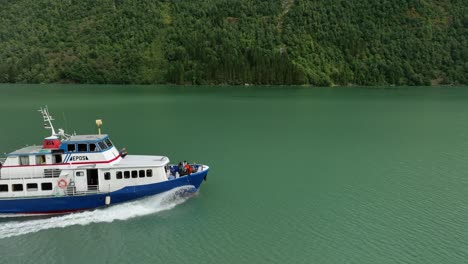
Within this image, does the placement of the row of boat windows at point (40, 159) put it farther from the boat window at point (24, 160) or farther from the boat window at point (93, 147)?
the boat window at point (93, 147)

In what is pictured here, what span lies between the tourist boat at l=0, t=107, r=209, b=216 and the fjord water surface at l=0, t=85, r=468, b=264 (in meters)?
0.77

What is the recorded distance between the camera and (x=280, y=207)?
2573 centimetres

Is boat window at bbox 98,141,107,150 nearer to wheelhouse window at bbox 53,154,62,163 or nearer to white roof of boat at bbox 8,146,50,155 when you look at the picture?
wheelhouse window at bbox 53,154,62,163

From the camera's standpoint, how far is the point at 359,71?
171m

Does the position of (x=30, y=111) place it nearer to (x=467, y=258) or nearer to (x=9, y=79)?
(x=467, y=258)

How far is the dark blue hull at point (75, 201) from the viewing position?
2311 cm

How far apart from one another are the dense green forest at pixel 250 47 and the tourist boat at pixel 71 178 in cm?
13772

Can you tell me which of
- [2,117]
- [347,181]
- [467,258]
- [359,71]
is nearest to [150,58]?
[359,71]

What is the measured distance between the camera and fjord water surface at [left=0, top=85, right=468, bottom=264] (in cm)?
2016

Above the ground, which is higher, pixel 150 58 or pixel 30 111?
pixel 150 58

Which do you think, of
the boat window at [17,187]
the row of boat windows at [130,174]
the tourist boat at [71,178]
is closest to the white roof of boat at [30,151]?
the tourist boat at [71,178]

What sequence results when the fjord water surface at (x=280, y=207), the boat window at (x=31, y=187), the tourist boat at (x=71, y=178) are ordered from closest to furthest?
the fjord water surface at (x=280, y=207) < the tourist boat at (x=71, y=178) < the boat window at (x=31, y=187)

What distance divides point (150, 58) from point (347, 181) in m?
151

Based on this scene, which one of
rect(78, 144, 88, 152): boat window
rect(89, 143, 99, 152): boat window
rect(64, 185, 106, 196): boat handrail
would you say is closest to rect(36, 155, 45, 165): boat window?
rect(78, 144, 88, 152): boat window
